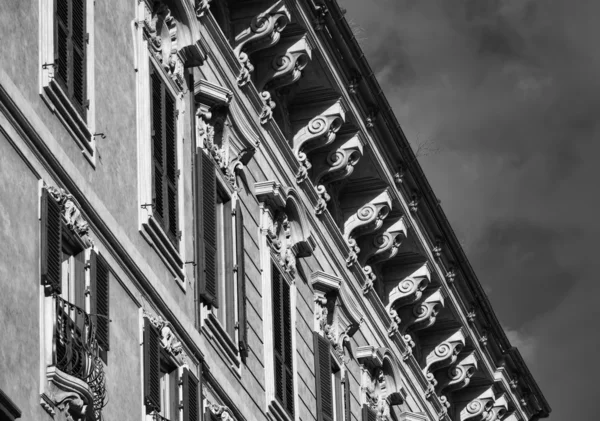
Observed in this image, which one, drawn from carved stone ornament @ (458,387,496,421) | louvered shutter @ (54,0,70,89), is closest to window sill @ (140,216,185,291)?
louvered shutter @ (54,0,70,89)

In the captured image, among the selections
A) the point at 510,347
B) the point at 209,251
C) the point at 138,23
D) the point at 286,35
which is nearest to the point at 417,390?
the point at 510,347

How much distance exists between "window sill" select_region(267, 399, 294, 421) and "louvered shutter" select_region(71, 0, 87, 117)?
267 inches

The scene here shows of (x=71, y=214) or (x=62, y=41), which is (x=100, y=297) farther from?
(x=62, y=41)

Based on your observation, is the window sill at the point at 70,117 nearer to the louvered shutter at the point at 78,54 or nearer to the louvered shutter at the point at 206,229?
the louvered shutter at the point at 78,54

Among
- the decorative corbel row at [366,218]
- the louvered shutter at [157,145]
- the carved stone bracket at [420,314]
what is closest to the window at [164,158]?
the louvered shutter at [157,145]

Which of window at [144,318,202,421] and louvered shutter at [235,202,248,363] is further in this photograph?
louvered shutter at [235,202,248,363]

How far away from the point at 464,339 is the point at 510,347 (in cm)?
340

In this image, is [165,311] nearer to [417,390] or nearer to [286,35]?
[286,35]

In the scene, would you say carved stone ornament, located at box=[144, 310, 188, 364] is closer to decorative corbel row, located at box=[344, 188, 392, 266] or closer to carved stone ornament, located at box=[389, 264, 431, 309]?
decorative corbel row, located at box=[344, 188, 392, 266]

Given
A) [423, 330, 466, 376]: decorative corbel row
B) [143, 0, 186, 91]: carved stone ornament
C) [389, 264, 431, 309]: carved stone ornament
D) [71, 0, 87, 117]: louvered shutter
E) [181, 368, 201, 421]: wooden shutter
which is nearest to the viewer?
[71, 0, 87, 117]: louvered shutter

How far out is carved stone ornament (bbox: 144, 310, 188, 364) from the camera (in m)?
20.2

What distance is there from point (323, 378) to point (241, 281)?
4.26 m

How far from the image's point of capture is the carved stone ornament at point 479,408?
125ft

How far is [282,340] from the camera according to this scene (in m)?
25.9
